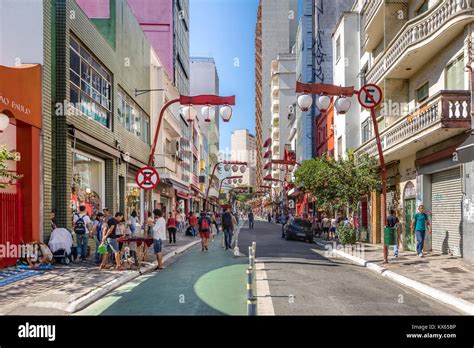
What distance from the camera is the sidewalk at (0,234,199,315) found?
328 inches

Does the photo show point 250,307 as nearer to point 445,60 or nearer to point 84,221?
point 84,221

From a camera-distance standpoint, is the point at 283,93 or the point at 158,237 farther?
the point at 283,93

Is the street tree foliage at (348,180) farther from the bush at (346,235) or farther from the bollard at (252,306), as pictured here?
the bollard at (252,306)

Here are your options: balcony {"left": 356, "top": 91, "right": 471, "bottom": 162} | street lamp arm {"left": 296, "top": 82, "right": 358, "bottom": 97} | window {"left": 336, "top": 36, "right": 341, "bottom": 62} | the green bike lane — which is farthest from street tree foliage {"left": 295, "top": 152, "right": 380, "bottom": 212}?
window {"left": 336, "top": 36, "right": 341, "bottom": 62}

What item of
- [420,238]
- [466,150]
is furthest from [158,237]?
[466,150]

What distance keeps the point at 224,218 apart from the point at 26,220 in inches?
333

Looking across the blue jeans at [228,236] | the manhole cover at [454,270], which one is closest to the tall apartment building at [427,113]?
the manhole cover at [454,270]

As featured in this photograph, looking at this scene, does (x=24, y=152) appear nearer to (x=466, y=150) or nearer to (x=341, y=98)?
(x=341, y=98)

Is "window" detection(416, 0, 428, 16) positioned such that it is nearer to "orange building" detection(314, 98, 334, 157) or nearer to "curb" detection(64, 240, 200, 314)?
"curb" detection(64, 240, 200, 314)

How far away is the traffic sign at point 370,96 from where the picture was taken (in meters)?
15.0

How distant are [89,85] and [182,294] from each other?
466 inches

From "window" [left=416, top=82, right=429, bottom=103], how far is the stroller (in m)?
14.3

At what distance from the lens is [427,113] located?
51.8 ft

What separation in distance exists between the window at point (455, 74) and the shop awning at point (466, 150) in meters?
2.08
